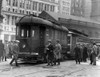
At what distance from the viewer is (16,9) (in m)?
84.2

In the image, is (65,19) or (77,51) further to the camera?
(65,19)

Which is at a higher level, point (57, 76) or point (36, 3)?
point (36, 3)

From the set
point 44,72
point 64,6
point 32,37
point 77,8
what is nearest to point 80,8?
point 77,8

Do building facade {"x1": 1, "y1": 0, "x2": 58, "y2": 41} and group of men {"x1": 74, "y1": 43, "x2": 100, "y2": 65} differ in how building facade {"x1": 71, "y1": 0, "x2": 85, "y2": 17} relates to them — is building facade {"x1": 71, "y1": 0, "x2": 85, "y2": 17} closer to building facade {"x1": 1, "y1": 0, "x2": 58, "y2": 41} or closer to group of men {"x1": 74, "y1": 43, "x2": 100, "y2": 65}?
building facade {"x1": 1, "y1": 0, "x2": 58, "y2": 41}

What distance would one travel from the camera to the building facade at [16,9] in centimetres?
7593

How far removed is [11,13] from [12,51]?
62290 millimetres

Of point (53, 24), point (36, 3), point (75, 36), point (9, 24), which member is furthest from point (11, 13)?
point (53, 24)

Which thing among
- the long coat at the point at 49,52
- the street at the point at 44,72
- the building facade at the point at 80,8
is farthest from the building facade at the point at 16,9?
the street at the point at 44,72

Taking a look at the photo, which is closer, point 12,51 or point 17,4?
point 12,51

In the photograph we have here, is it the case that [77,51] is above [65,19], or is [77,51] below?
below

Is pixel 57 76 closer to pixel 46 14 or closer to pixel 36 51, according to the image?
pixel 36 51

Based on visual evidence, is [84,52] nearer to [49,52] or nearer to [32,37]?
[49,52]

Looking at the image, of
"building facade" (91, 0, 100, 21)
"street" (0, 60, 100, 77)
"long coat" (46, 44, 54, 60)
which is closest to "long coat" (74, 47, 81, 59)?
"long coat" (46, 44, 54, 60)

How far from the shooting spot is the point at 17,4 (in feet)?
277
